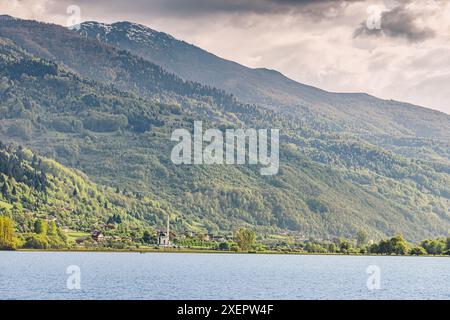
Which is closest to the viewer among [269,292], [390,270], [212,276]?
[269,292]

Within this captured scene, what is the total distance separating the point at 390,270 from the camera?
179875mm

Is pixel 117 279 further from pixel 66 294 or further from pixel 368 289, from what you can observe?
pixel 368 289

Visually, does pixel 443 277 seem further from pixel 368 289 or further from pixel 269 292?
pixel 269 292

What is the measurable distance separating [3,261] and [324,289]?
231ft

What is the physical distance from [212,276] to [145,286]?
2464cm

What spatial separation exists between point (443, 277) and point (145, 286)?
209ft
